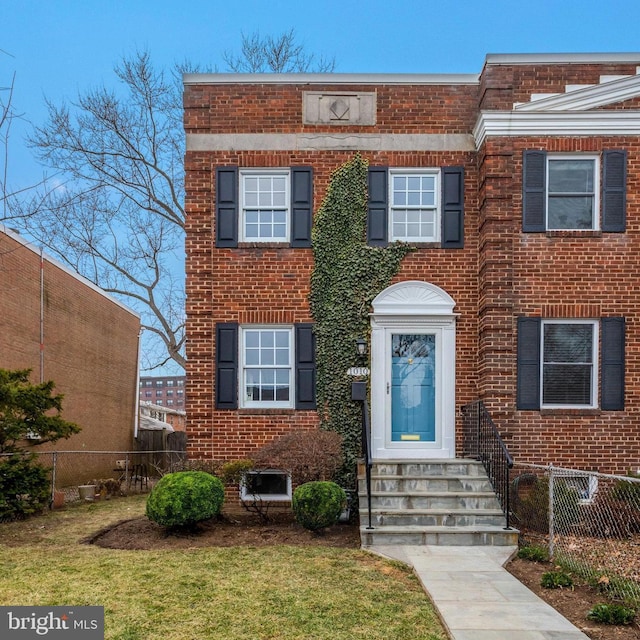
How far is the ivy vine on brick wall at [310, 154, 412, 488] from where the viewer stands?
10.0 metres

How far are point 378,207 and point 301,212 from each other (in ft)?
4.16

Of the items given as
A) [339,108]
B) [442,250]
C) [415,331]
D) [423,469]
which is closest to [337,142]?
[339,108]

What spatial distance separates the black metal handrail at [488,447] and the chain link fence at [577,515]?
0.39 metres

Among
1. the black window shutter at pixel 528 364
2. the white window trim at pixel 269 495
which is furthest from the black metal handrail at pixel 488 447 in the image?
the white window trim at pixel 269 495

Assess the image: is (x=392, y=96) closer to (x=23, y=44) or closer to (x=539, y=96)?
(x=539, y=96)

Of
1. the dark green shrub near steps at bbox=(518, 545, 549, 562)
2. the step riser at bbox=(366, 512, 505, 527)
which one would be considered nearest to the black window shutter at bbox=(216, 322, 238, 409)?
the step riser at bbox=(366, 512, 505, 527)

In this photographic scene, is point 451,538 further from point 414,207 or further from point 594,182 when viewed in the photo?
point 594,182

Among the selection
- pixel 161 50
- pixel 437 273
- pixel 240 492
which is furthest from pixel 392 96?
pixel 161 50

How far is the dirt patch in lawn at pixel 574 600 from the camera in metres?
4.93

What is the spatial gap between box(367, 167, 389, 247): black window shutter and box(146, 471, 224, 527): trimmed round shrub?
15.3 feet

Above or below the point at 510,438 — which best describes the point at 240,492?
below

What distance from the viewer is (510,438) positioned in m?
9.55

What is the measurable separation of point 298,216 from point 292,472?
13.6 ft

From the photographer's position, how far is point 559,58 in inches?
388
